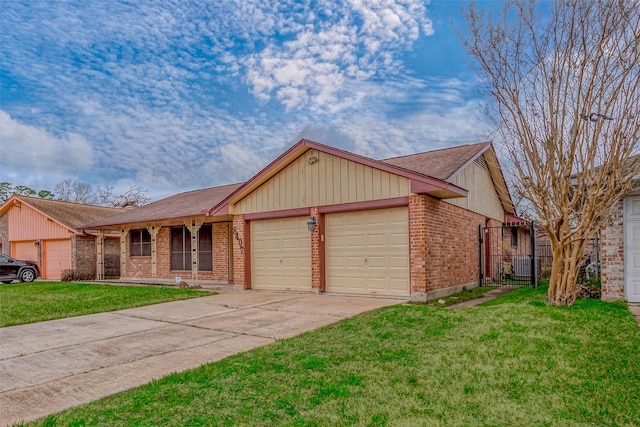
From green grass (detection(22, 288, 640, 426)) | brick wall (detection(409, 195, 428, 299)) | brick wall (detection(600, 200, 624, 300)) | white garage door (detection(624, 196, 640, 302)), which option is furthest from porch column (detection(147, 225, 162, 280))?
white garage door (detection(624, 196, 640, 302))

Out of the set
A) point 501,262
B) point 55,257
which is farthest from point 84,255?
point 501,262

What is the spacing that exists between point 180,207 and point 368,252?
9.52 m

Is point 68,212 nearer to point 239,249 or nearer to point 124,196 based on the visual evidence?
point 239,249

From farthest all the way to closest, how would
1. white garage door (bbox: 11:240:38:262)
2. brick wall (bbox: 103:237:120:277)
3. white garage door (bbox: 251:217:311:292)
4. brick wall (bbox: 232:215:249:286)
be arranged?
white garage door (bbox: 11:240:38:262) → brick wall (bbox: 103:237:120:277) → brick wall (bbox: 232:215:249:286) → white garage door (bbox: 251:217:311:292)

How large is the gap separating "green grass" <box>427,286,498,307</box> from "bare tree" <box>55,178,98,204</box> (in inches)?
1562

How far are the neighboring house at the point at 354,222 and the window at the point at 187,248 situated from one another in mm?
139

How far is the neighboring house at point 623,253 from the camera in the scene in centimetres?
859

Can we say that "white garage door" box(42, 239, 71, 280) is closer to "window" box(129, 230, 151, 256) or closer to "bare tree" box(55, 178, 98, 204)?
"window" box(129, 230, 151, 256)

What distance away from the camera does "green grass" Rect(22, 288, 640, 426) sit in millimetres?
3291

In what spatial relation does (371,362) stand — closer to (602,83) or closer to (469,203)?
(602,83)

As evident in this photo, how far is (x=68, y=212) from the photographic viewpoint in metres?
22.6

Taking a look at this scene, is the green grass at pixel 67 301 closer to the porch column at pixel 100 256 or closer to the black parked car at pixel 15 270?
the black parked car at pixel 15 270

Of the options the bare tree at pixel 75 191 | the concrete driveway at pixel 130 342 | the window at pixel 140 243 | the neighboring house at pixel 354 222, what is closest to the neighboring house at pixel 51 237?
the window at pixel 140 243

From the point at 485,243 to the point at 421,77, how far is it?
251 inches
